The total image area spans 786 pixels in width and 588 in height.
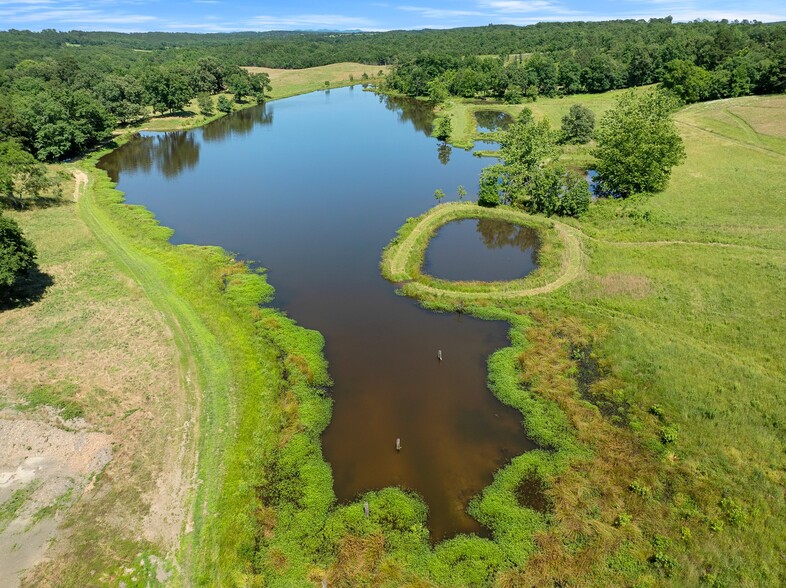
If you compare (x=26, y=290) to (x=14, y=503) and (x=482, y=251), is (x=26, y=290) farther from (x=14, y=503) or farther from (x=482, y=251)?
(x=482, y=251)

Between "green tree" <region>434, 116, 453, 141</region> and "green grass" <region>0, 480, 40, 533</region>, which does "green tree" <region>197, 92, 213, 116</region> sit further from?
"green grass" <region>0, 480, 40, 533</region>

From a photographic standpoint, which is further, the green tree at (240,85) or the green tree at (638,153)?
the green tree at (240,85)

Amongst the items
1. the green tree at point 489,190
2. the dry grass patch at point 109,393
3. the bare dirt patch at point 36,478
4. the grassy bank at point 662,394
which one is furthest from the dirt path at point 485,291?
the bare dirt patch at point 36,478

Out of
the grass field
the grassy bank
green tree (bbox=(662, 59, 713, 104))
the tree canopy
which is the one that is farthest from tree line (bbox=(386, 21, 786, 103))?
the tree canopy

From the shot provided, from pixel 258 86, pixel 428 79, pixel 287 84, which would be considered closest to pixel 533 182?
pixel 428 79

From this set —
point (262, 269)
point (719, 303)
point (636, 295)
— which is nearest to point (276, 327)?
point (262, 269)

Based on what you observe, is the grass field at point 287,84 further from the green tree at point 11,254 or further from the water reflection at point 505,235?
the water reflection at point 505,235
